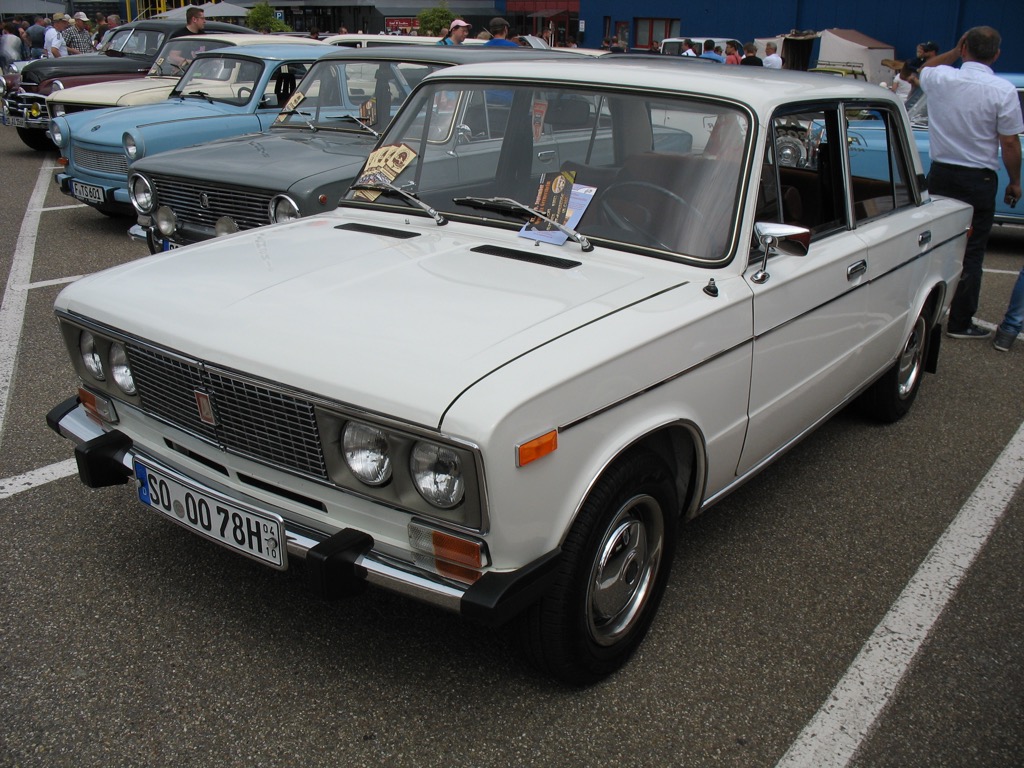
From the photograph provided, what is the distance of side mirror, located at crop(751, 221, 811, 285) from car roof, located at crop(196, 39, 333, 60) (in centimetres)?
638

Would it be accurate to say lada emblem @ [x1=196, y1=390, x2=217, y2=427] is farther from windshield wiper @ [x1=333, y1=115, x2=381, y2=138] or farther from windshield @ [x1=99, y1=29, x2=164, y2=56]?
windshield @ [x1=99, y1=29, x2=164, y2=56]

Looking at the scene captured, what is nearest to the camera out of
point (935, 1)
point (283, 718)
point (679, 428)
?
point (283, 718)

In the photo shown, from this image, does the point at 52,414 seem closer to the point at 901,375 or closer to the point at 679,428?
the point at 679,428

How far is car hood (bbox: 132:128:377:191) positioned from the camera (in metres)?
5.71

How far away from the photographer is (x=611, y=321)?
103 inches

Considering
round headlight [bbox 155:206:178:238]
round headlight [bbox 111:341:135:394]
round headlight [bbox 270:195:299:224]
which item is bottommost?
round headlight [bbox 155:206:178:238]

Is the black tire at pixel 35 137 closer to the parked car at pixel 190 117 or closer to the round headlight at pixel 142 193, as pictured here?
the parked car at pixel 190 117

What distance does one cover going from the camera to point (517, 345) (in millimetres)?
2406

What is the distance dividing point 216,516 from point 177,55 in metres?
9.72

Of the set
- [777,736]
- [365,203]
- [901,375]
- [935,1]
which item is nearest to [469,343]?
[777,736]

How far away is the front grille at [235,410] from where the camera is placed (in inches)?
96.8

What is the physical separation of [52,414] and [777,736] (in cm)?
265

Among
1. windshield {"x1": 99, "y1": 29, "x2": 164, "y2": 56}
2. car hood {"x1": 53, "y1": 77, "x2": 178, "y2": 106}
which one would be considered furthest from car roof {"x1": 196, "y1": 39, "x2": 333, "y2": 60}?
windshield {"x1": 99, "y1": 29, "x2": 164, "y2": 56}

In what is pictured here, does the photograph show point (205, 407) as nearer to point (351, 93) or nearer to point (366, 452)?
point (366, 452)
